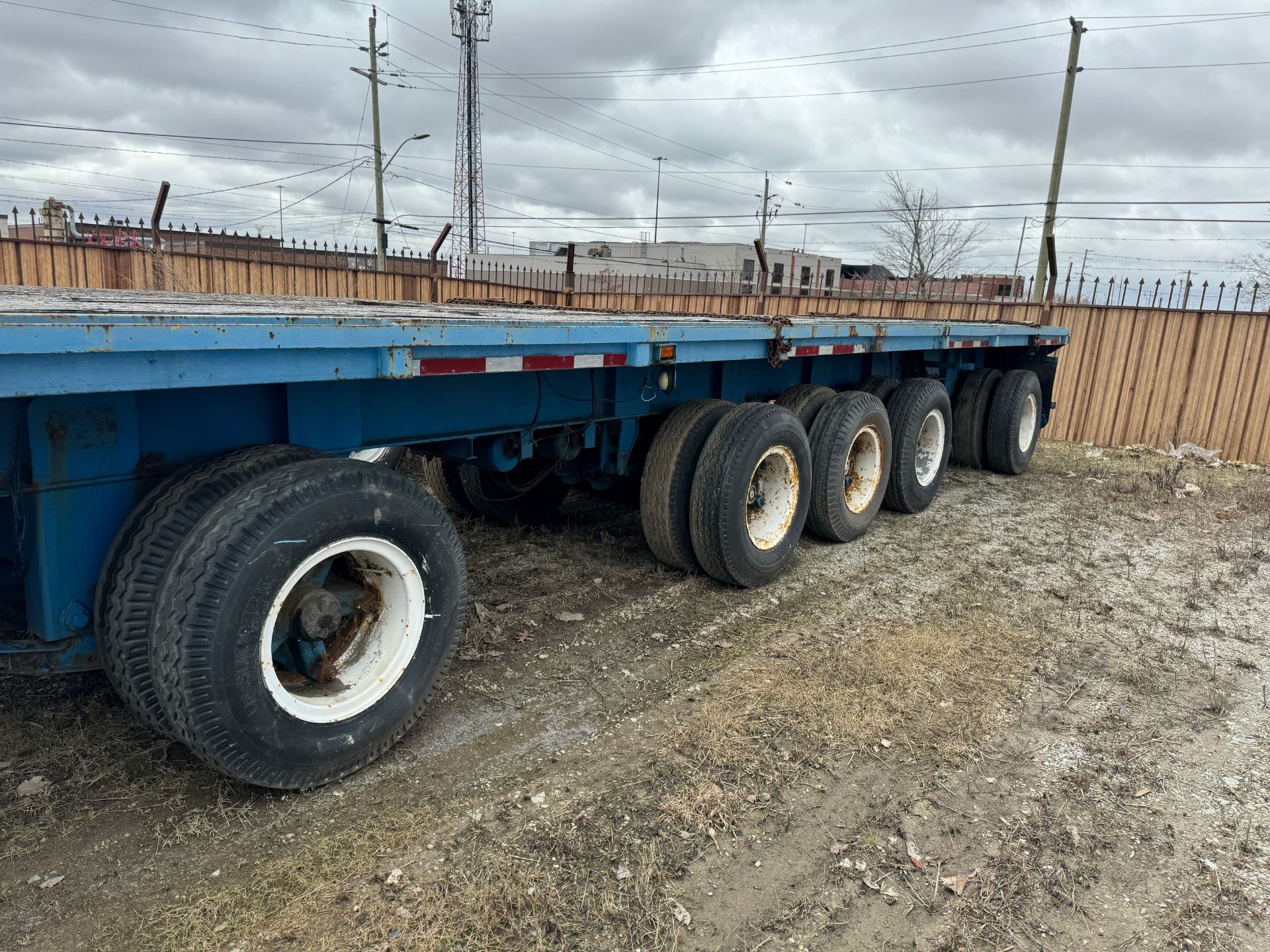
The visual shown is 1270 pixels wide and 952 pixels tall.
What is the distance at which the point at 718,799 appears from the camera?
2.99m

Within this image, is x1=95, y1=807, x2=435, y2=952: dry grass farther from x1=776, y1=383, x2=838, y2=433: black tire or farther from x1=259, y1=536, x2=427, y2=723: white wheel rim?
x1=776, y1=383, x2=838, y2=433: black tire

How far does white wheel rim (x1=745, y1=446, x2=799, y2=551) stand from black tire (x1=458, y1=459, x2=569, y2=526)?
1.46m

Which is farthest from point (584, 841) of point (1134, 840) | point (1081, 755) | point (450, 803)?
point (1081, 755)

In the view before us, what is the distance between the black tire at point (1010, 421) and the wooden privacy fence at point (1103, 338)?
1.93 m

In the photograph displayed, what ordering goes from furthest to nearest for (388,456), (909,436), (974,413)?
(974,413)
(909,436)
(388,456)

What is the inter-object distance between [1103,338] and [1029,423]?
302 cm

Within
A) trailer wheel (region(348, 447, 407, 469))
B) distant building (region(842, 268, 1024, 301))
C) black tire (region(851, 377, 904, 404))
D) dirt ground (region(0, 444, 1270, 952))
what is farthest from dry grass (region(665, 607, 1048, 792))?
distant building (region(842, 268, 1024, 301))

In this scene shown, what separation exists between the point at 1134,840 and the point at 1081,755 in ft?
Answer: 1.82

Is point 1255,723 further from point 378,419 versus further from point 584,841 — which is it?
point 378,419

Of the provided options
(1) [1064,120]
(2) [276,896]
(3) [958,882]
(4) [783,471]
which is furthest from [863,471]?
(1) [1064,120]

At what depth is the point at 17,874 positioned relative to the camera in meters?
2.52

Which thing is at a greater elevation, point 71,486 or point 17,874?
point 71,486

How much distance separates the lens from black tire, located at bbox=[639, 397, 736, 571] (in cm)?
498

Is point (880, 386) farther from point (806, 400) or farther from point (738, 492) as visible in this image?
point (738, 492)
